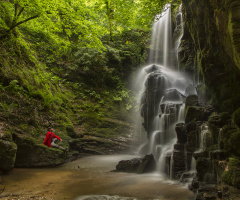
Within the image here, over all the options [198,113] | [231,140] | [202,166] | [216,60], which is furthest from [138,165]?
[216,60]

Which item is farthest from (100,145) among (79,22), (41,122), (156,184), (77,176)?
(79,22)

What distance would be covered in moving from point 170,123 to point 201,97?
9.15 ft

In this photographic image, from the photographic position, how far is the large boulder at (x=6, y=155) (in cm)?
743

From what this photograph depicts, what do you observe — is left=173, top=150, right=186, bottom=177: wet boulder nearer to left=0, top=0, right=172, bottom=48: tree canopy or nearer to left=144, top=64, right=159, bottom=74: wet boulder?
left=0, top=0, right=172, bottom=48: tree canopy

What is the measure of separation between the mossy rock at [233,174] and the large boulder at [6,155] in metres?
7.64

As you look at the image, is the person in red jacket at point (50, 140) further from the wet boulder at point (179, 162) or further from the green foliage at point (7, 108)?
the wet boulder at point (179, 162)

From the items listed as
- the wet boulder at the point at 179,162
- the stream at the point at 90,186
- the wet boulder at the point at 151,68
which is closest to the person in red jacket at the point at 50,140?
the stream at the point at 90,186

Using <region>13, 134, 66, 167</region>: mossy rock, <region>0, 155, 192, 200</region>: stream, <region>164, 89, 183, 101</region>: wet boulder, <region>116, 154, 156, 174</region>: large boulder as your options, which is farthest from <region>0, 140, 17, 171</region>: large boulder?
<region>164, 89, 183, 101</region>: wet boulder

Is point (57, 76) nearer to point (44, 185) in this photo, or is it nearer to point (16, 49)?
point (16, 49)

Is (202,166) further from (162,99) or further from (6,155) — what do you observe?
(162,99)

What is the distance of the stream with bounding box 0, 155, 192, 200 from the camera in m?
5.71

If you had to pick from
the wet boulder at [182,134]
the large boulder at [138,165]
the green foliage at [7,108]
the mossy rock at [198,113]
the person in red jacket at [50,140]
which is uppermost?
the mossy rock at [198,113]

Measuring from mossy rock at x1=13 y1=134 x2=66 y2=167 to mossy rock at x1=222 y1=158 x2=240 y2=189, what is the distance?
7888 mm

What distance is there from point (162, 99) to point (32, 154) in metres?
10.3
